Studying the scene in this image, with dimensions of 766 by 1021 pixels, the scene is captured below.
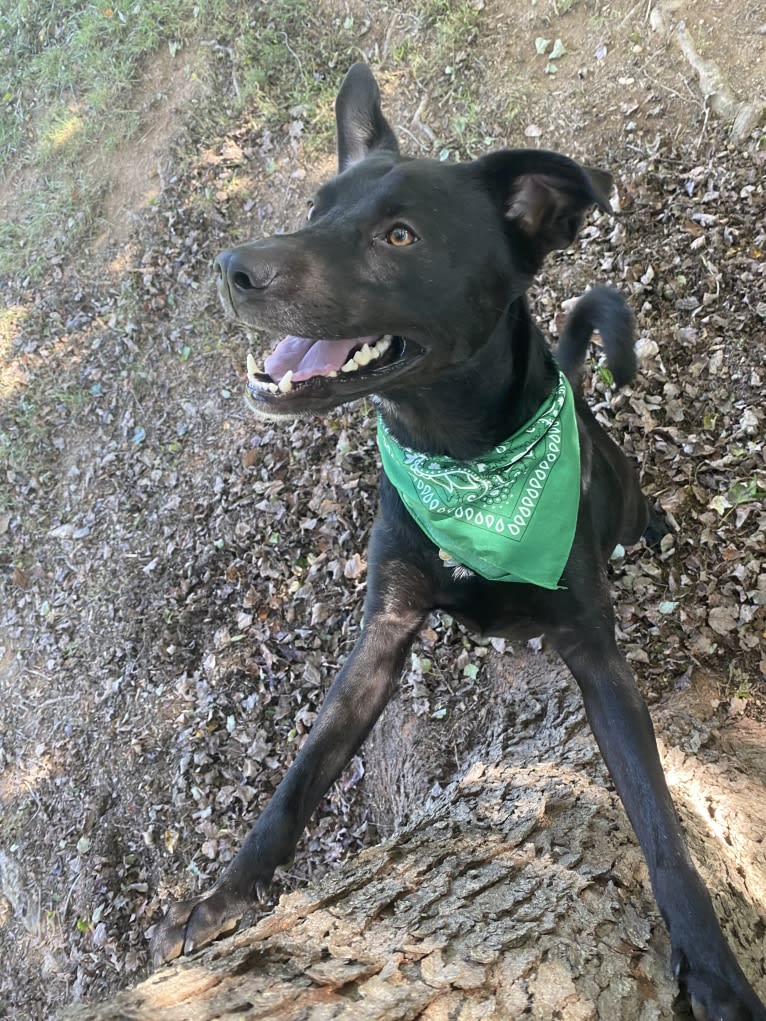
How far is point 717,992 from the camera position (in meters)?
1.93

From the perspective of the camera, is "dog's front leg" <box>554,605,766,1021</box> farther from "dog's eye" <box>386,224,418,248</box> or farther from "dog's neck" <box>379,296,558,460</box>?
"dog's eye" <box>386,224,418,248</box>

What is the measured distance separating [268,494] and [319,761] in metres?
2.45

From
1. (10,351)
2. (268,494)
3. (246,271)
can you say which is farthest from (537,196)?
(10,351)

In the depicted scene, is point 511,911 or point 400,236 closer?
point 511,911

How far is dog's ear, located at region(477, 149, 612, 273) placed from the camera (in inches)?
104

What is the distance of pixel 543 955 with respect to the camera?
1.80 metres

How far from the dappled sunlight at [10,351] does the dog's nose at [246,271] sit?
A: 5194 millimetres

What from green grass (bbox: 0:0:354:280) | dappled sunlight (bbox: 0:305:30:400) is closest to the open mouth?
green grass (bbox: 0:0:354:280)

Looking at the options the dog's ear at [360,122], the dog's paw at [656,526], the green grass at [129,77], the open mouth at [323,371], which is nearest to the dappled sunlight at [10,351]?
the green grass at [129,77]

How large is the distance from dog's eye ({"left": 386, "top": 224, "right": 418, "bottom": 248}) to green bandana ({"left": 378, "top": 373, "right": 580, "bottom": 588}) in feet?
2.83

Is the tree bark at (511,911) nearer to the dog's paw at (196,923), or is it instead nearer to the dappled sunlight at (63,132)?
the dog's paw at (196,923)

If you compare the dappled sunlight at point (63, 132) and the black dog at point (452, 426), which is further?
the dappled sunlight at point (63, 132)

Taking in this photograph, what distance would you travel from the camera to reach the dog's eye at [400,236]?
2527 millimetres

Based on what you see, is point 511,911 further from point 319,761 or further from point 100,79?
point 100,79
